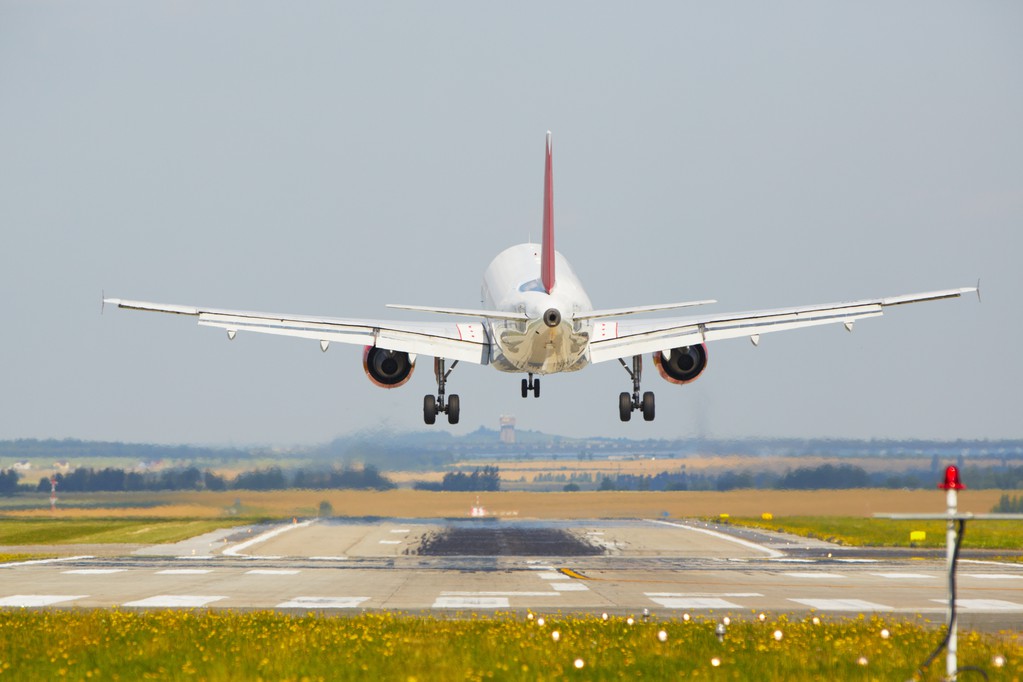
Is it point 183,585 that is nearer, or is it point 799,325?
point 183,585

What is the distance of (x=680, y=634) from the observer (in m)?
26.1

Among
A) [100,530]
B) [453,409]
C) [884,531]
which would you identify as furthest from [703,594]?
[100,530]

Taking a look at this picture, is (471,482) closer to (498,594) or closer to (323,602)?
(498,594)

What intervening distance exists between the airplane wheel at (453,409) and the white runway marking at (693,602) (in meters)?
19.2

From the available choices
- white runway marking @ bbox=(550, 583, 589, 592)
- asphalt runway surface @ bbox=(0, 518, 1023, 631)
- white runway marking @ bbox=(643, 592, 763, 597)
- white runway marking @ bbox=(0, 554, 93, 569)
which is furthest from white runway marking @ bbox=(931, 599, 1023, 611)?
white runway marking @ bbox=(0, 554, 93, 569)

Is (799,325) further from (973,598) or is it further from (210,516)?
(210,516)

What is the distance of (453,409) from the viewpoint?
54531 mm

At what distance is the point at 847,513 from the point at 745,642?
41037 mm

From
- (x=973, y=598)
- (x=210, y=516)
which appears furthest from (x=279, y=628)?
(x=210, y=516)

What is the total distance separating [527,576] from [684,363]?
14.8 m

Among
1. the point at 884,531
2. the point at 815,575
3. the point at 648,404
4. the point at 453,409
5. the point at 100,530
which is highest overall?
the point at 648,404

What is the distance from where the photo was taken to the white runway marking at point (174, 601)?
1335 inches

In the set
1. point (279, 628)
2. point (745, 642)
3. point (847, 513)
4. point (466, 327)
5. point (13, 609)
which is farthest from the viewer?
point (847, 513)

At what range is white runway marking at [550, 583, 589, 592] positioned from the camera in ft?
126
